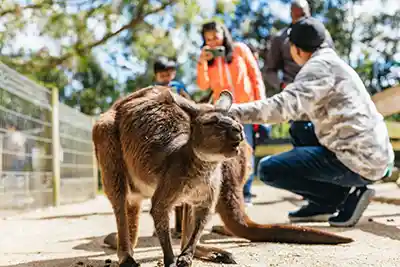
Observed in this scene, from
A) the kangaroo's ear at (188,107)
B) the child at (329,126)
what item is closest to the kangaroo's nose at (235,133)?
the kangaroo's ear at (188,107)

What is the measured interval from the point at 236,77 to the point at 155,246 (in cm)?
188

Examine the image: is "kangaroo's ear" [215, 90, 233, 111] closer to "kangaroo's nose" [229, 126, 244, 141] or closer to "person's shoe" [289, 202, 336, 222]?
"kangaroo's nose" [229, 126, 244, 141]

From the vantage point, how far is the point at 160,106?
2.63 meters

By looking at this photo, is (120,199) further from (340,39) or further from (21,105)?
(340,39)

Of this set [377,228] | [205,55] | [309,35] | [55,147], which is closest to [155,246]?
[377,228]

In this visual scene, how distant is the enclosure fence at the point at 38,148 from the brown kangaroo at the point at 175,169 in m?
2.96

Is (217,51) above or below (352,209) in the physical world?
above

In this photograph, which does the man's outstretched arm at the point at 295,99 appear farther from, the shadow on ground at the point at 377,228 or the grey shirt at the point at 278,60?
the grey shirt at the point at 278,60

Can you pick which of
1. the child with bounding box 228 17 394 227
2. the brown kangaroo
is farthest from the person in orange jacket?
the brown kangaroo

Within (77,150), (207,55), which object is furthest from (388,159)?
(77,150)

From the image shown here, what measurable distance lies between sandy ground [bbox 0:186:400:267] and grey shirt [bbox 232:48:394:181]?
0.46 m

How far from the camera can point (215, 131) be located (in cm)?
217

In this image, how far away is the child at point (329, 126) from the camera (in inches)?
138

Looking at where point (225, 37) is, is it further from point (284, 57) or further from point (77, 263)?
point (77, 263)
